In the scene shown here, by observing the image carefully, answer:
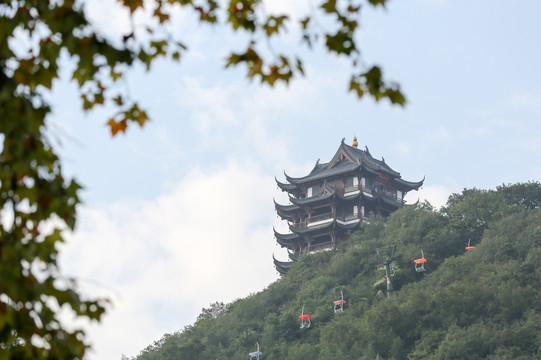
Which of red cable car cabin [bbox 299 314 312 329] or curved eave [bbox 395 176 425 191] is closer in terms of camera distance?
red cable car cabin [bbox 299 314 312 329]

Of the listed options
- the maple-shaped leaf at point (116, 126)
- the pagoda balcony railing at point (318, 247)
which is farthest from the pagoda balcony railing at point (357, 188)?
the maple-shaped leaf at point (116, 126)

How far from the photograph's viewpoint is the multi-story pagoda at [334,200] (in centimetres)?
6606

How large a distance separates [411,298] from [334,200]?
17.5 m

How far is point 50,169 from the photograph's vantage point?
5.89 meters

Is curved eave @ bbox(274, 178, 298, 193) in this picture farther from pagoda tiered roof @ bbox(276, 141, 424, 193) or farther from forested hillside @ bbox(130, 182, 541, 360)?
forested hillside @ bbox(130, 182, 541, 360)

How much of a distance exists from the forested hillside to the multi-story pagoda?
259 centimetres

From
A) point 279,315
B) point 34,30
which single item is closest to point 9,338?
point 34,30

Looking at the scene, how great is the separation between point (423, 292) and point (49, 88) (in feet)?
149

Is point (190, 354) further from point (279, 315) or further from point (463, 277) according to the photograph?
point (463, 277)

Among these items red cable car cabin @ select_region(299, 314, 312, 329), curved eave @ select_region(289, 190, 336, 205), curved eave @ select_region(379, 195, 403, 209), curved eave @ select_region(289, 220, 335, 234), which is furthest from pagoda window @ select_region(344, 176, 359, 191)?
red cable car cabin @ select_region(299, 314, 312, 329)

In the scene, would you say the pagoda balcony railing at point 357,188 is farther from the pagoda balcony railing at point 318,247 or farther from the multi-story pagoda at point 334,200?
the pagoda balcony railing at point 318,247

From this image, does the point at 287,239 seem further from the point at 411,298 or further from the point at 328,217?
the point at 411,298

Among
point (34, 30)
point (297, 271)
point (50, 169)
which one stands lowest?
point (50, 169)

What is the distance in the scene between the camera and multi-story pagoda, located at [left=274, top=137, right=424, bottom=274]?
66.1 m
